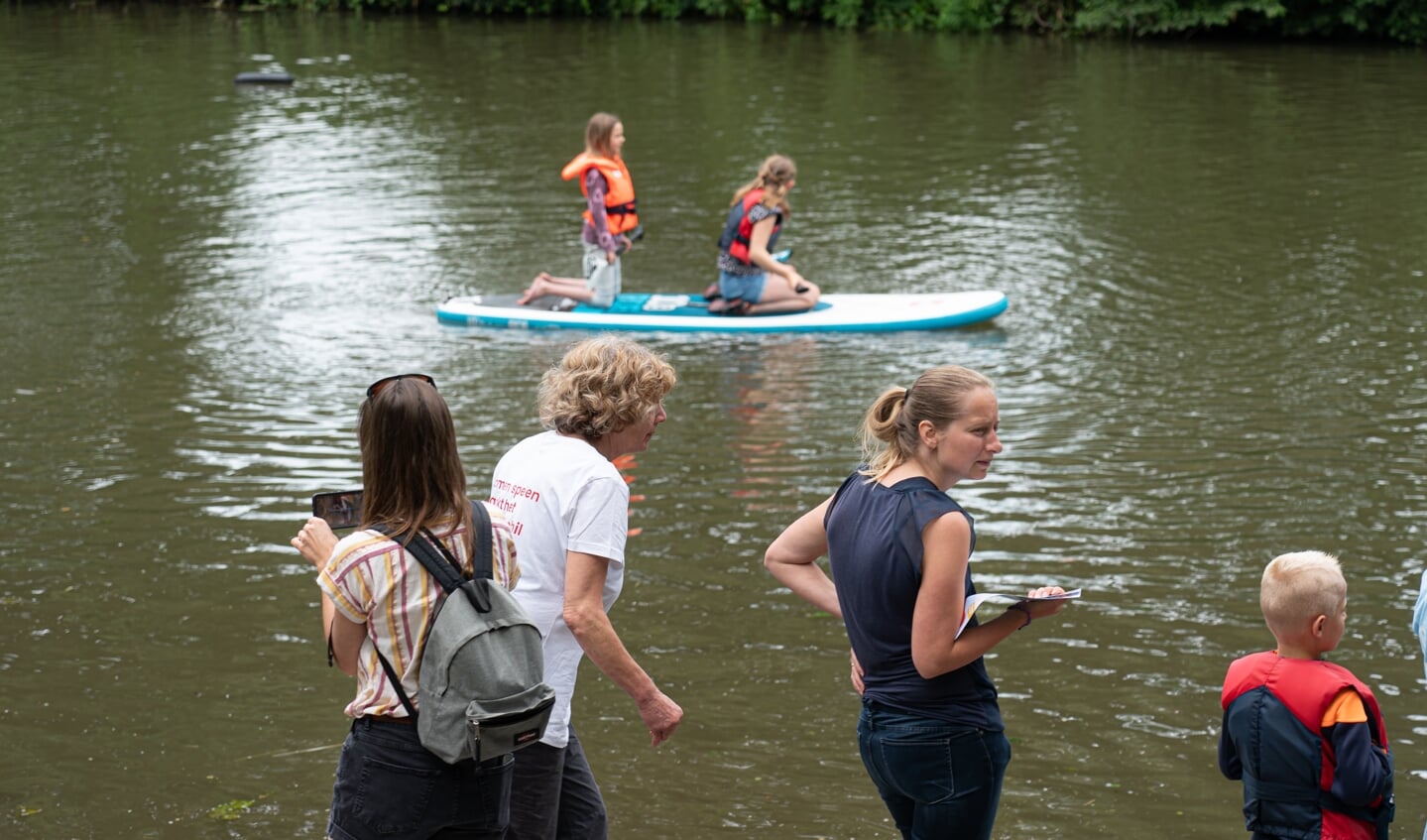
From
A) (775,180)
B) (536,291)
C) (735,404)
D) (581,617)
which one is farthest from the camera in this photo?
(536,291)

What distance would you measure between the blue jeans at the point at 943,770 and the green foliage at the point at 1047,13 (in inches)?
1063

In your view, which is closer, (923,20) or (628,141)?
(628,141)

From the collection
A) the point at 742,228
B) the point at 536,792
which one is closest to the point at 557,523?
the point at 536,792

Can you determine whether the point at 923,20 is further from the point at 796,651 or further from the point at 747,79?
the point at 796,651

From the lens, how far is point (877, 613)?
3.35 meters

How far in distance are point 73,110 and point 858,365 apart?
47.3 ft

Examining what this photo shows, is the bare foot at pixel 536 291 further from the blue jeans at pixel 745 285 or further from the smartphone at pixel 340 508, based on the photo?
the smartphone at pixel 340 508

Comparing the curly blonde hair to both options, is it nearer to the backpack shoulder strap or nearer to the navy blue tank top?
the backpack shoulder strap

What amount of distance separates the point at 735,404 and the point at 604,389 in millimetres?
5988

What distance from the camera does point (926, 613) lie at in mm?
3229

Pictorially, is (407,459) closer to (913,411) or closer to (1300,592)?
(913,411)

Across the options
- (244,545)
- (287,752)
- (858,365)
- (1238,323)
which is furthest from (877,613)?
(1238,323)

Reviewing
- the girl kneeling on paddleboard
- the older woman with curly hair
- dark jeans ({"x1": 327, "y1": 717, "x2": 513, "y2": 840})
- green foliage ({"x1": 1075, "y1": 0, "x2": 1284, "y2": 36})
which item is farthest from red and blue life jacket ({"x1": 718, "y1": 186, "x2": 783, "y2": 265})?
green foliage ({"x1": 1075, "y1": 0, "x2": 1284, "y2": 36})

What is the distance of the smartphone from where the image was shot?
3.24 metres
